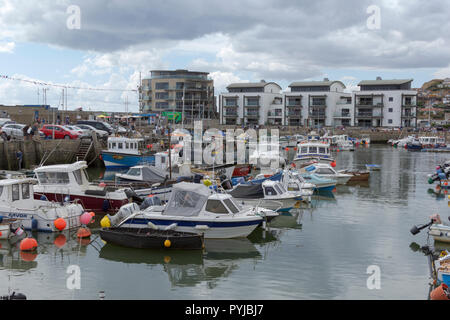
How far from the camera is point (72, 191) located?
24.9 metres

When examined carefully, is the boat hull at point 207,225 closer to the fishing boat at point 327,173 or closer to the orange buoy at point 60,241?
the orange buoy at point 60,241

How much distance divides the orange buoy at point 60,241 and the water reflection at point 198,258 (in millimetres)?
1864

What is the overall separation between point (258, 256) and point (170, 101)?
313ft

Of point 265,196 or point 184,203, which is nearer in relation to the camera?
point 184,203

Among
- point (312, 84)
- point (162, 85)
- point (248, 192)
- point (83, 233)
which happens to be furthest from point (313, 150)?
point (162, 85)

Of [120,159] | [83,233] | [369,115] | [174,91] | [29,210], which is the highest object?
[174,91]

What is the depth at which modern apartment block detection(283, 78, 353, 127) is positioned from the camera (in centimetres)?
10788

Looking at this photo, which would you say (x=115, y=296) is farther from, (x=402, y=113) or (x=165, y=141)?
(x=402, y=113)

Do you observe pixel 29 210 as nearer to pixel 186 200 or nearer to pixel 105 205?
pixel 105 205

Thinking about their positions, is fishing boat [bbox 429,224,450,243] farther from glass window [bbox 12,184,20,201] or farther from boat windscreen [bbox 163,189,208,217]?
glass window [bbox 12,184,20,201]

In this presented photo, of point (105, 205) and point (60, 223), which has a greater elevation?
point (105, 205)

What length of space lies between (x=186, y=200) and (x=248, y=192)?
5715 mm
